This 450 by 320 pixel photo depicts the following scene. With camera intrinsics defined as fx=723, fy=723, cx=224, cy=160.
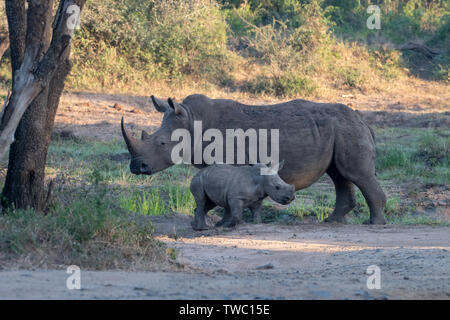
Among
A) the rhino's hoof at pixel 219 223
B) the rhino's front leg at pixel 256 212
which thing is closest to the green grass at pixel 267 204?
the rhino's hoof at pixel 219 223

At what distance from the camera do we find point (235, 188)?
7.68m

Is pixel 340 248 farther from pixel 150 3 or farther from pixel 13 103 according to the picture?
pixel 150 3

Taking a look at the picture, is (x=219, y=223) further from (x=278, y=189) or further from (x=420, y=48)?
(x=420, y=48)

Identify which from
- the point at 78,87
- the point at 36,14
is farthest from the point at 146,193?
the point at 78,87

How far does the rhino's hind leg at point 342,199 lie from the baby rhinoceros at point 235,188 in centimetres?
119

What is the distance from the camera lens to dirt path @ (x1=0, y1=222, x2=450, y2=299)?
4.49 meters

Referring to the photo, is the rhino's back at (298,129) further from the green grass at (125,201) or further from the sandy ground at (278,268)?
the green grass at (125,201)

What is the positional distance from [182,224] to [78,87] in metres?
8.75

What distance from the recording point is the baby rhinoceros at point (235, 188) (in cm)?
763

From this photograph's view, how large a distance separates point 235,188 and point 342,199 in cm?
172

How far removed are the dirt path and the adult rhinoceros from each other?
2.02 ft

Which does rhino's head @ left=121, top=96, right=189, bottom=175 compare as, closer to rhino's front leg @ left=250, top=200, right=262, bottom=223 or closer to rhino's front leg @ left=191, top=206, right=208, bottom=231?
rhino's front leg @ left=191, top=206, right=208, bottom=231

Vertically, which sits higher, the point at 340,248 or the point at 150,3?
the point at 150,3

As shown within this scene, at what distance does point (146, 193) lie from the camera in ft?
31.5
